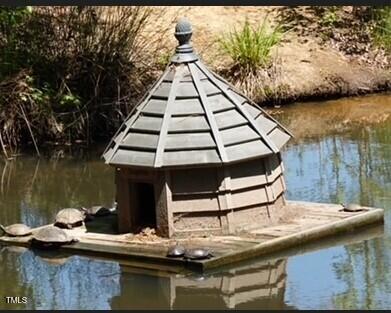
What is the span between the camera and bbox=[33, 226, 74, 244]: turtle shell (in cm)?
1202

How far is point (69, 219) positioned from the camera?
12.6 m

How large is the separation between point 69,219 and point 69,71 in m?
5.70

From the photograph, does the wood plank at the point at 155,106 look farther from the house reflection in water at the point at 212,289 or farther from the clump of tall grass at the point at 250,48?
the clump of tall grass at the point at 250,48

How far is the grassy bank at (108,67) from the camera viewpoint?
690 inches

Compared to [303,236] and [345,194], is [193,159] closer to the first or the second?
[303,236]

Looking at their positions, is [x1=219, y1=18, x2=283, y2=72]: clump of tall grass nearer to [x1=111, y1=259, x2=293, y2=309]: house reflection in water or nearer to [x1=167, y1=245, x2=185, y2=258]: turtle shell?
[x1=111, y1=259, x2=293, y2=309]: house reflection in water

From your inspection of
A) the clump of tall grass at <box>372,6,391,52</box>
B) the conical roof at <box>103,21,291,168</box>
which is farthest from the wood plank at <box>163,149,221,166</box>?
the clump of tall grass at <box>372,6,391,52</box>

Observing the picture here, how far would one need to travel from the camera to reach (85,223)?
12773 millimetres

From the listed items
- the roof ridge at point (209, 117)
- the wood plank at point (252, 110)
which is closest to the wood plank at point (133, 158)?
the roof ridge at point (209, 117)

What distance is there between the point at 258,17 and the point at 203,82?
10.2 m

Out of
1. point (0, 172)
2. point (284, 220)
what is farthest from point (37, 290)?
point (0, 172)

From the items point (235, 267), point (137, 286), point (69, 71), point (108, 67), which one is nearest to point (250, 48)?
point (108, 67)

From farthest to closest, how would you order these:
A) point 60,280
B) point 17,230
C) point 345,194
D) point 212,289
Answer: point 345,194, point 17,230, point 60,280, point 212,289

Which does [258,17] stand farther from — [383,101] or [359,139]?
[359,139]
